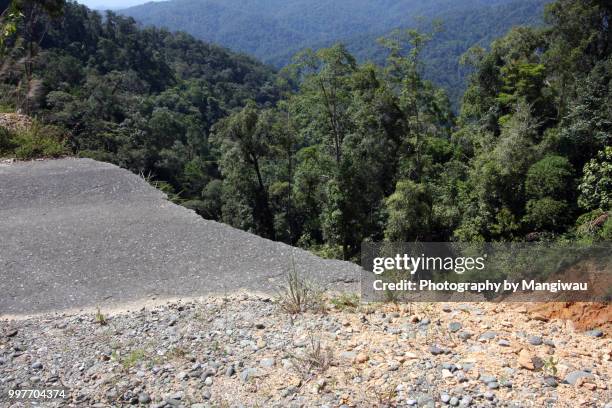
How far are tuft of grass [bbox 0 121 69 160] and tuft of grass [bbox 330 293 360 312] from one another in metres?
5.83

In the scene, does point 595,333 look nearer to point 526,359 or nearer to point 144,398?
point 526,359

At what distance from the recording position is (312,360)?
362cm

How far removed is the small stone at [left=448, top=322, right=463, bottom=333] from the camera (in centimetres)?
400

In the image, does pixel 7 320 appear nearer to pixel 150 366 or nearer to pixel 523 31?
pixel 150 366

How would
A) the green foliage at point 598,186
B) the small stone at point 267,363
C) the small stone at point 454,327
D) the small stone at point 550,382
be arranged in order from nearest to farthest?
the small stone at point 550,382 < the small stone at point 267,363 < the small stone at point 454,327 < the green foliage at point 598,186

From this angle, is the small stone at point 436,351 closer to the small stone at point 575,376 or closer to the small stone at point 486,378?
the small stone at point 486,378

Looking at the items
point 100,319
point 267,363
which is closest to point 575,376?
point 267,363

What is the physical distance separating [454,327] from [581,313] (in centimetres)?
110

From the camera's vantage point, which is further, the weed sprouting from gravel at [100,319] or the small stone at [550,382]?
the weed sprouting from gravel at [100,319]

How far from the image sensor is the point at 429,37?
17.1 meters

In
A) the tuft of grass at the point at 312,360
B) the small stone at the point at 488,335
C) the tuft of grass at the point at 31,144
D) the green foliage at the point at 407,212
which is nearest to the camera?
the tuft of grass at the point at 312,360

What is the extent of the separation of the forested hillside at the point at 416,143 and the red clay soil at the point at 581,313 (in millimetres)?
4528

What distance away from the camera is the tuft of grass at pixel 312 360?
3590 millimetres

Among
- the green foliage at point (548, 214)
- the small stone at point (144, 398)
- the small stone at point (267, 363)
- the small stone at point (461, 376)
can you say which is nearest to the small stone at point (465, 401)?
the small stone at point (461, 376)
